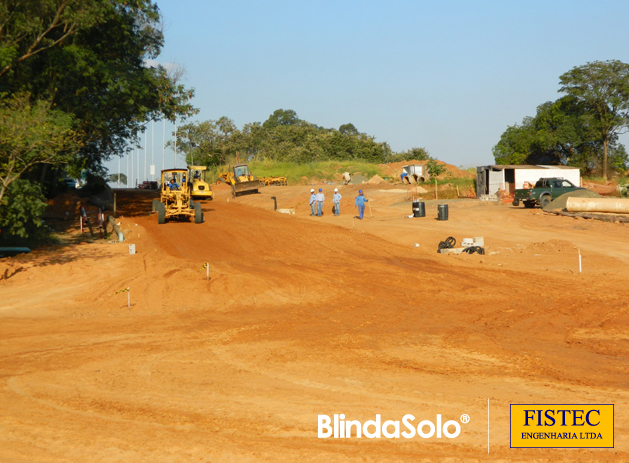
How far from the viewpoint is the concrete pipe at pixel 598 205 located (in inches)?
1070

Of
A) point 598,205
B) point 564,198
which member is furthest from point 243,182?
point 598,205

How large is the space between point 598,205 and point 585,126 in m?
33.0

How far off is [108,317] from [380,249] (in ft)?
37.7

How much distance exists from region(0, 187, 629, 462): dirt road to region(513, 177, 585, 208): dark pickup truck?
41.9 feet

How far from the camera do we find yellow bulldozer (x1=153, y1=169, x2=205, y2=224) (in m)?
27.0

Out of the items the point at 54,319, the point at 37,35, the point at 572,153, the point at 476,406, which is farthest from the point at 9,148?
the point at 572,153

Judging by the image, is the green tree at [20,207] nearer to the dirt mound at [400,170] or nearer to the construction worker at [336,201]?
the construction worker at [336,201]

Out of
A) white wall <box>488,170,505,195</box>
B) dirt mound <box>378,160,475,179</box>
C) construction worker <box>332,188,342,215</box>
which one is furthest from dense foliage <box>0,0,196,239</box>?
dirt mound <box>378,160,475,179</box>

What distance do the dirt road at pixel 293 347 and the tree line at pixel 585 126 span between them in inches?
1617

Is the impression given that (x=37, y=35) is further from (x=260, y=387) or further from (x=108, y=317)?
(x=260, y=387)

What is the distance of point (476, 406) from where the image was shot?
6137 mm

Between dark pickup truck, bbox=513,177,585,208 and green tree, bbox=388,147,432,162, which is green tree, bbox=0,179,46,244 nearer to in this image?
dark pickup truck, bbox=513,177,585,208

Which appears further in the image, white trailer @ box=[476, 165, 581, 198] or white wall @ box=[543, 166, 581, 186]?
white wall @ box=[543, 166, 581, 186]

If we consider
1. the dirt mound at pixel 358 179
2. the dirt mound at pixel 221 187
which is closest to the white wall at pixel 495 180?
the dirt mound at pixel 358 179
